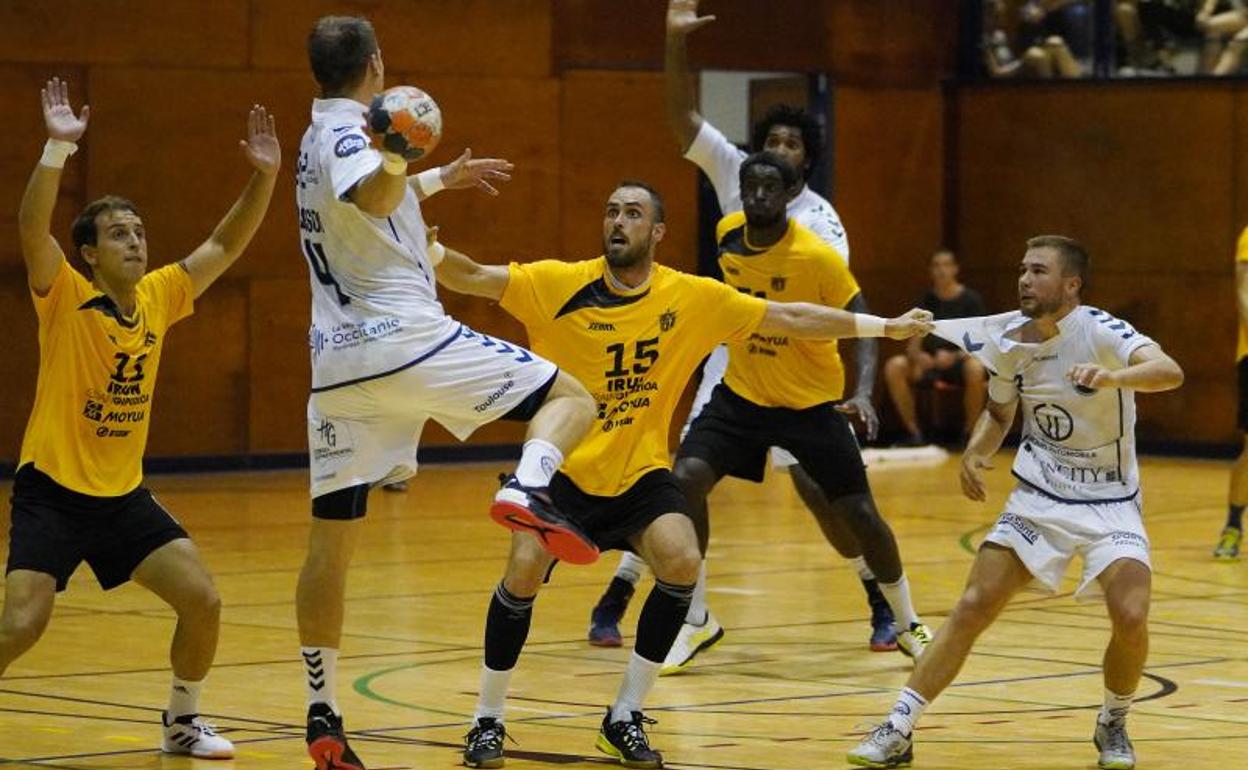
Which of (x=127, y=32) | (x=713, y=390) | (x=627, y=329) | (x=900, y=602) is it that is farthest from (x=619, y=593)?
(x=127, y=32)

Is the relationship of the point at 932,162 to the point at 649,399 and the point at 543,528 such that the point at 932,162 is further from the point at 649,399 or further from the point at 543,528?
the point at 543,528

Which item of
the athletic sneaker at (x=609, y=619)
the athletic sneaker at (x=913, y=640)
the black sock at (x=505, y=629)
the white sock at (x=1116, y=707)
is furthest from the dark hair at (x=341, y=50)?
the athletic sneaker at (x=913, y=640)

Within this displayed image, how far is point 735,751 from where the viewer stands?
830 centimetres

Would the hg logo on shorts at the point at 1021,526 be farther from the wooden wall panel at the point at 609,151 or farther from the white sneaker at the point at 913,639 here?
the wooden wall panel at the point at 609,151

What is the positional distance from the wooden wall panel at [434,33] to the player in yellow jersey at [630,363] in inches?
408

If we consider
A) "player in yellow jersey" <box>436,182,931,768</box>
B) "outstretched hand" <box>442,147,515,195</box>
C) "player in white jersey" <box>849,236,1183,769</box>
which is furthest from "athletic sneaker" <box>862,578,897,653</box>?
"outstretched hand" <box>442,147,515,195</box>

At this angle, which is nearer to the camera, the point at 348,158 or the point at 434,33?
the point at 348,158

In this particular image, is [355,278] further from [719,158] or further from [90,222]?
[719,158]

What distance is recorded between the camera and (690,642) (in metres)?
10.6

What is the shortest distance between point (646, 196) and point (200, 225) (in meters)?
10.5

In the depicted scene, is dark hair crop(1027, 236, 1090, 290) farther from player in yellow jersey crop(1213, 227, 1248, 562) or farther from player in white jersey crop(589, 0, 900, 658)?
player in yellow jersey crop(1213, 227, 1248, 562)

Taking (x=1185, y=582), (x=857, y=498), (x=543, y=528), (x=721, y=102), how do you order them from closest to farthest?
1. (x=543, y=528)
2. (x=857, y=498)
3. (x=1185, y=582)
4. (x=721, y=102)

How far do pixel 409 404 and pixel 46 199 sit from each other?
4.65ft

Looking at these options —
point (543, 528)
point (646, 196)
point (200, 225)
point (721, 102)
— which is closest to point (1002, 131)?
point (721, 102)
